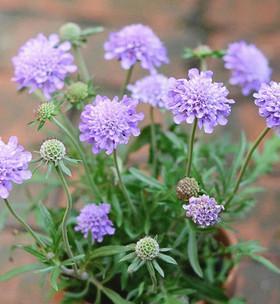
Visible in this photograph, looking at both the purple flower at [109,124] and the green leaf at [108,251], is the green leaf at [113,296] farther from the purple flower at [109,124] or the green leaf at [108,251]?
the purple flower at [109,124]

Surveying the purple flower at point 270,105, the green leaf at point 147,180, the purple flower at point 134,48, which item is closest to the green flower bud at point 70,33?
the purple flower at point 134,48

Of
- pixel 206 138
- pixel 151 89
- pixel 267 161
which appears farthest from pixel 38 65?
pixel 206 138

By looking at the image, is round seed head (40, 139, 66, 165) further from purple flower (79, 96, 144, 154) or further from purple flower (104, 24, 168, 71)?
purple flower (104, 24, 168, 71)

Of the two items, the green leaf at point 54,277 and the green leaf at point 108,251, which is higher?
the green leaf at point 108,251

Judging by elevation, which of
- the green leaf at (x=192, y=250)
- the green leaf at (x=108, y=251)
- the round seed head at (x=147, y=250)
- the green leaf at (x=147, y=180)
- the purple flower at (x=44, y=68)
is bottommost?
the round seed head at (x=147, y=250)

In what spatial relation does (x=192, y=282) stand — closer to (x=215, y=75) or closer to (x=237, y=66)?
(x=237, y=66)

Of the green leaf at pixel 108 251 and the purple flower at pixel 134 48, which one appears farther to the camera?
the purple flower at pixel 134 48
